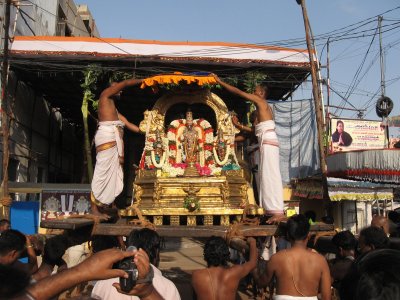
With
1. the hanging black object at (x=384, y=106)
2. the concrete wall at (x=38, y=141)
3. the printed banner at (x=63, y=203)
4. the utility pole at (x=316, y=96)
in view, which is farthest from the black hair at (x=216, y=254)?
the concrete wall at (x=38, y=141)

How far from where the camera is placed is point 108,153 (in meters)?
5.64

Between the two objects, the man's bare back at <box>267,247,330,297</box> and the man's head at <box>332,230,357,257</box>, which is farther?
the man's head at <box>332,230,357,257</box>

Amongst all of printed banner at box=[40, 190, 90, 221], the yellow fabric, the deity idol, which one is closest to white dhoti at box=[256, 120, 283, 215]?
the yellow fabric

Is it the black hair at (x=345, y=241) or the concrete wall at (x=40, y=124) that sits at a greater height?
the concrete wall at (x=40, y=124)

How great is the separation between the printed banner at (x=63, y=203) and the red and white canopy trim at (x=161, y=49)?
14.0 ft

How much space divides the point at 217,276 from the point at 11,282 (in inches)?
94.4

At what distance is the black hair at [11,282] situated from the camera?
1587 mm

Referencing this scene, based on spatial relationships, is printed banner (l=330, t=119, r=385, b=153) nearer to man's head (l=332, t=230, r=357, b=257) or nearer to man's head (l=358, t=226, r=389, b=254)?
man's head (l=332, t=230, r=357, b=257)

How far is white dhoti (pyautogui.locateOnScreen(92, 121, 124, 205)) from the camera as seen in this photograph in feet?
18.3

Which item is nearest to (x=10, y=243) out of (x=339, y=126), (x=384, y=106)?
(x=384, y=106)

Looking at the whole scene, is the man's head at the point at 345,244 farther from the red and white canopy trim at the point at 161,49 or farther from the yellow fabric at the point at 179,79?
the red and white canopy trim at the point at 161,49

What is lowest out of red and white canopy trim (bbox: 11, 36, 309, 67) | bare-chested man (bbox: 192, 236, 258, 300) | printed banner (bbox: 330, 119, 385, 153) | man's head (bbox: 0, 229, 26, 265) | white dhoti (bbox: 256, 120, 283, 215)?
bare-chested man (bbox: 192, 236, 258, 300)

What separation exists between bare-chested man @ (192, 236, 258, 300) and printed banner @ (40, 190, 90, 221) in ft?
30.1

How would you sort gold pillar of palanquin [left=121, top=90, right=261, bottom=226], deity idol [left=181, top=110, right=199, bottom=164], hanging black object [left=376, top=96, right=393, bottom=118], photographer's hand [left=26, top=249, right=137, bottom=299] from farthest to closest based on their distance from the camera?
hanging black object [left=376, top=96, right=393, bottom=118]
deity idol [left=181, top=110, right=199, bottom=164]
gold pillar of palanquin [left=121, top=90, right=261, bottom=226]
photographer's hand [left=26, top=249, right=137, bottom=299]
